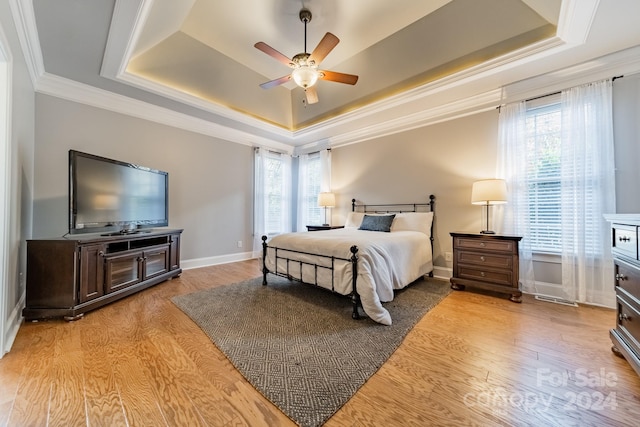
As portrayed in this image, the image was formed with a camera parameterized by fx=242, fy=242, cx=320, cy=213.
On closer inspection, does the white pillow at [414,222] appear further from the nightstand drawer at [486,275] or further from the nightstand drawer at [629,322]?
the nightstand drawer at [629,322]

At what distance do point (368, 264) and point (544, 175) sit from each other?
2.58m

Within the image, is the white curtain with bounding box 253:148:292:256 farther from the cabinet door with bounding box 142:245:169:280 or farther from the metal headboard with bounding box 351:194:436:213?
the cabinet door with bounding box 142:245:169:280

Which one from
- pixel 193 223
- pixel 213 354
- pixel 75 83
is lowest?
pixel 213 354

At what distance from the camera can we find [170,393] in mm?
1328

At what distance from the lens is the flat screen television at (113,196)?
248 cm

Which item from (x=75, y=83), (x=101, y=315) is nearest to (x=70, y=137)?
(x=75, y=83)

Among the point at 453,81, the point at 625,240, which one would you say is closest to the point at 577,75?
the point at 453,81

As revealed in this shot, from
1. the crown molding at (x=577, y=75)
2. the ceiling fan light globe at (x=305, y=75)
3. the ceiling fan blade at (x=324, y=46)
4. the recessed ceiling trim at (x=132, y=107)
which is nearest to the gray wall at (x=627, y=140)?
the crown molding at (x=577, y=75)

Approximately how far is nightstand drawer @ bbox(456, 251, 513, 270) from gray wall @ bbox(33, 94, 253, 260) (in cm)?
389

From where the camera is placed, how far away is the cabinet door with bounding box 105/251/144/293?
101 inches

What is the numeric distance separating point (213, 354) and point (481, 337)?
206cm

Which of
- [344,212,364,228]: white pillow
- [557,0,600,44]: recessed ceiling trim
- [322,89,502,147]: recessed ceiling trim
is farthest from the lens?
[344,212,364,228]: white pillow

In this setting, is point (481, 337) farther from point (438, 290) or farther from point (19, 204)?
point (19, 204)

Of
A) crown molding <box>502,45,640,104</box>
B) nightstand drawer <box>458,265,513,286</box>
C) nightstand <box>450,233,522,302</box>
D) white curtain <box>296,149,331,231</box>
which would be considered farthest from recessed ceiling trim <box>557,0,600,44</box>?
white curtain <box>296,149,331,231</box>
